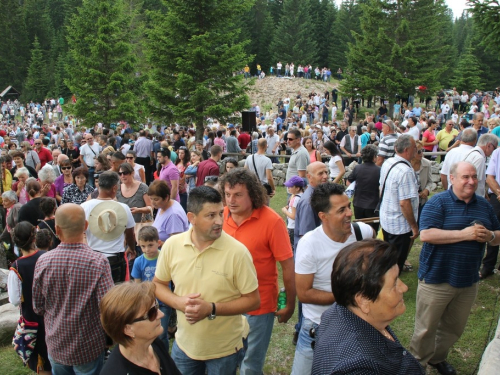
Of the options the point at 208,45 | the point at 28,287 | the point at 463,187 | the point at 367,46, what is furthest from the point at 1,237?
the point at 367,46

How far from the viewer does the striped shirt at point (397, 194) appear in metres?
5.33

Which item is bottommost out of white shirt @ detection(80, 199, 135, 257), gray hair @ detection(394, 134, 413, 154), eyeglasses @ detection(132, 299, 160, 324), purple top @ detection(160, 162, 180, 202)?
white shirt @ detection(80, 199, 135, 257)

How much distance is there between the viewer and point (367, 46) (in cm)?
3672

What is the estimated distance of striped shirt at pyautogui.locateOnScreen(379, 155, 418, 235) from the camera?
5.33 meters

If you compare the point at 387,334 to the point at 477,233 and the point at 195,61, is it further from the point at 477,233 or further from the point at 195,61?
the point at 195,61

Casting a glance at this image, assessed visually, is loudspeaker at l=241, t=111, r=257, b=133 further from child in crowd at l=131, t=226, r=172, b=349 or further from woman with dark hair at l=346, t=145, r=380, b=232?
child in crowd at l=131, t=226, r=172, b=349

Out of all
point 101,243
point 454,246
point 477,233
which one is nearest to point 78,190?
point 101,243

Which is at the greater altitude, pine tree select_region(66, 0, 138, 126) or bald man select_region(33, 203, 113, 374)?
pine tree select_region(66, 0, 138, 126)

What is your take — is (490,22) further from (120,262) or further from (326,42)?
(326,42)

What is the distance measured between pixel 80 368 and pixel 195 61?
59.2ft

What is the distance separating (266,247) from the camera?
3586mm

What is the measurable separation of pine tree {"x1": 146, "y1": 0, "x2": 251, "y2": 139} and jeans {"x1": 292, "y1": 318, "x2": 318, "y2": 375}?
16915 mm

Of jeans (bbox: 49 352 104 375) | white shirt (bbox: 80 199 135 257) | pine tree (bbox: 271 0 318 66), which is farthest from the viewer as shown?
pine tree (bbox: 271 0 318 66)

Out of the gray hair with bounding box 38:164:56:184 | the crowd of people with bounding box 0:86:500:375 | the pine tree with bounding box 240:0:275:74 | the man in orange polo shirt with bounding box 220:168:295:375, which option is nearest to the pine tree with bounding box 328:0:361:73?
the pine tree with bounding box 240:0:275:74
